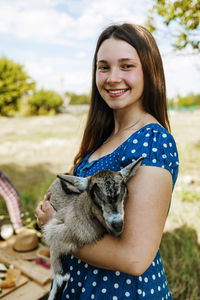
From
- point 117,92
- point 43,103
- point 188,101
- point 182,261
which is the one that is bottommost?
point 188,101

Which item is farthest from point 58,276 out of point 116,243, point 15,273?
point 15,273

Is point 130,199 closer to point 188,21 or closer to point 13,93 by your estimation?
point 188,21

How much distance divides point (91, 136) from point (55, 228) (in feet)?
3.25

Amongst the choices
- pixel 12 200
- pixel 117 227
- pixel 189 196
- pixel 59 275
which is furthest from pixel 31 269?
pixel 189 196

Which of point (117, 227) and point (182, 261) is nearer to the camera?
point (117, 227)

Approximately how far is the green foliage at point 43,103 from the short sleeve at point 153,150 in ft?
101

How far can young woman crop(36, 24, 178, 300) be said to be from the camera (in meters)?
1.45

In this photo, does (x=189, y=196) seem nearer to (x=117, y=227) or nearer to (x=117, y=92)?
(x=117, y=92)

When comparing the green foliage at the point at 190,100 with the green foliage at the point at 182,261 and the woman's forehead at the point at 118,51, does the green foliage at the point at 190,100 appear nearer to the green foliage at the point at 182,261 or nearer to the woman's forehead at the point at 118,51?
the green foliage at the point at 182,261

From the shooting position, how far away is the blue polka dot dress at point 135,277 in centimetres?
158

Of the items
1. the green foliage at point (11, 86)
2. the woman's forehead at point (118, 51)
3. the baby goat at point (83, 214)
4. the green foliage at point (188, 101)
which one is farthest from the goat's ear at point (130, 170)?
the green foliage at point (188, 101)

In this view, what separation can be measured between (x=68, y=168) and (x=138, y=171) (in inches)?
343

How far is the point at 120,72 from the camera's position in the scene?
1.81 metres

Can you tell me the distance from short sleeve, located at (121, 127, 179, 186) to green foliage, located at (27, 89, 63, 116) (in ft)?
101
